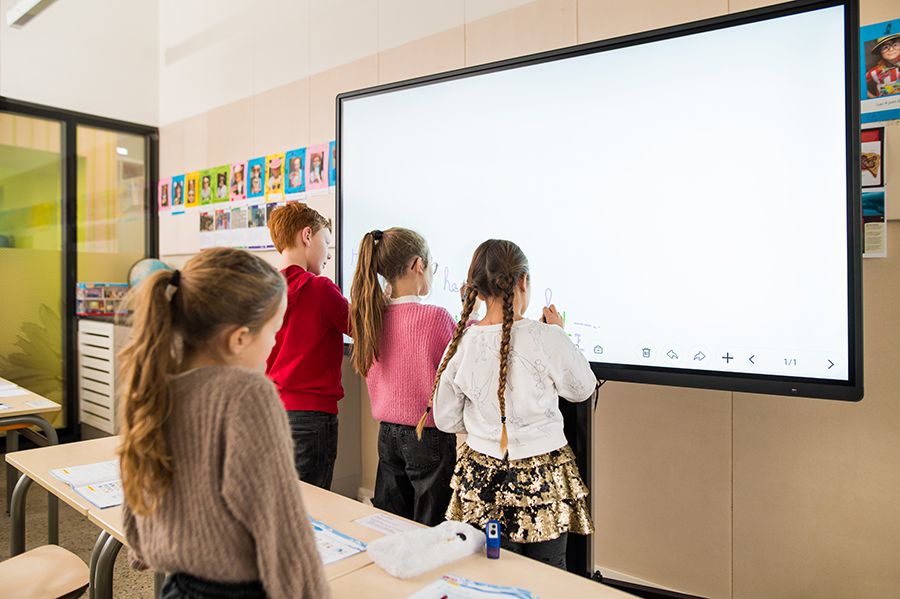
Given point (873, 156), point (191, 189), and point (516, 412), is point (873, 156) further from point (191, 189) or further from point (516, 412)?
point (191, 189)

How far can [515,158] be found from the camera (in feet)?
7.34

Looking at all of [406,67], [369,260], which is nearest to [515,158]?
[369,260]

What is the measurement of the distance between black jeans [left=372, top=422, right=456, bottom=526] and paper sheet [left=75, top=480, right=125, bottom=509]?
75 centimetres

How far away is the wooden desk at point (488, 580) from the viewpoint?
46.2 inches

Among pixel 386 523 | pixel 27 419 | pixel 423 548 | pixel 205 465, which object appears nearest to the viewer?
pixel 205 465

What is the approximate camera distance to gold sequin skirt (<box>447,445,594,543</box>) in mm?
1661

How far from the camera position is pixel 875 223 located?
1979 millimetres

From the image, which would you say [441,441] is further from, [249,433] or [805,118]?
[805,118]

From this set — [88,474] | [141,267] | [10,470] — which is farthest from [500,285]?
[141,267]

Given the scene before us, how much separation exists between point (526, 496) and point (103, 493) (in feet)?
3.62

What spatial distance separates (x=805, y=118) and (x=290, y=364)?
1.68m

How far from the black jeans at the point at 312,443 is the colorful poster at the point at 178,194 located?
320 cm

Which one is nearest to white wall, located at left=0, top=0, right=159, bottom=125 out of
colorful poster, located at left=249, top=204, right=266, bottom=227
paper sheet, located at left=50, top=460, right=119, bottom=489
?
colorful poster, located at left=249, top=204, right=266, bottom=227

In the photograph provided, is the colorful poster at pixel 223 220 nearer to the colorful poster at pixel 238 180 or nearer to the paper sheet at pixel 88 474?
the colorful poster at pixel 238 180
